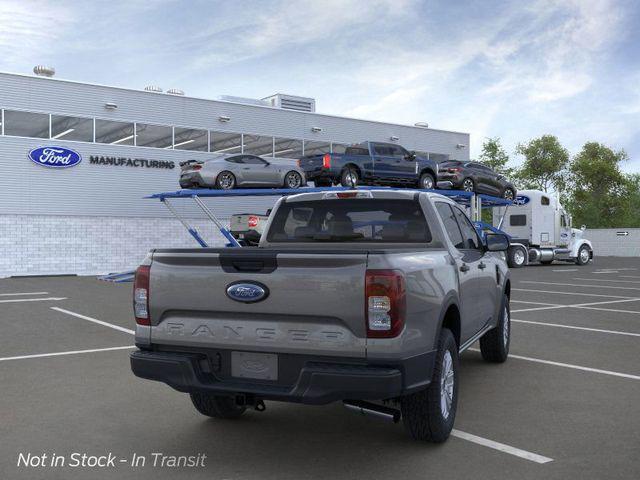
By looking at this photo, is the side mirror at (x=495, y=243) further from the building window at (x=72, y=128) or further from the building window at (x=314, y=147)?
the building window at (x=314, y=147)

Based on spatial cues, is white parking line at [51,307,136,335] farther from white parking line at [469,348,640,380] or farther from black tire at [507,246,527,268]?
black tire at [507,246,527,268]

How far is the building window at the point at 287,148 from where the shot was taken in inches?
1293

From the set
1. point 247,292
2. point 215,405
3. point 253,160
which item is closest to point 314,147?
point 253,160

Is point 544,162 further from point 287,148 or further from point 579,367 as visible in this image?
point 579,367

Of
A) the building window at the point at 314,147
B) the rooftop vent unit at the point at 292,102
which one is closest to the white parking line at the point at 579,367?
the building window at the point at 314,147

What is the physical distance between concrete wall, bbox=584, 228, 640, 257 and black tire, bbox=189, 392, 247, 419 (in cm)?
4921

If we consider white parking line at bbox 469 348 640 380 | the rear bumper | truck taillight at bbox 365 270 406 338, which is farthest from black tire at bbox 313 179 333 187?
truck taillight at bbox 365 270 406 338

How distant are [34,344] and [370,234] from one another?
5694mm

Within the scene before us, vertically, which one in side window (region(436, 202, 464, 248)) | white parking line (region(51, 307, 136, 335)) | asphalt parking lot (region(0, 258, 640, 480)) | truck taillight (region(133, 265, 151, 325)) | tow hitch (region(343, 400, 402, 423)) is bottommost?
white parking line (region(51, 307, 136, 335))

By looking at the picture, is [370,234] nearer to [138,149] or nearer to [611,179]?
[138,149]

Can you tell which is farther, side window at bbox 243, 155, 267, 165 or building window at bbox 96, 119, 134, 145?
building window at bbox 96, 119, 134, 145

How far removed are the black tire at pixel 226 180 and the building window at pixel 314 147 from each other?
33.5 feet

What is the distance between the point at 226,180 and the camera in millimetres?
23984

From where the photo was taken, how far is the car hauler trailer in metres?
30.9
